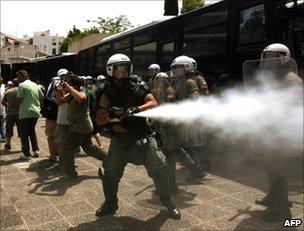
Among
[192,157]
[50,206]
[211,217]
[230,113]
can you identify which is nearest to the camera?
[230,113]

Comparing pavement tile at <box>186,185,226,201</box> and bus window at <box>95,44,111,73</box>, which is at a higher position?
bus window at <box>95,44,111,73</box>

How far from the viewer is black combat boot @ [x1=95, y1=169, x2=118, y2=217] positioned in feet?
14.7

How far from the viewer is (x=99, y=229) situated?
4.18 m

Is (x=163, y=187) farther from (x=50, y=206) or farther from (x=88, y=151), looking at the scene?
(x=88, y=151)

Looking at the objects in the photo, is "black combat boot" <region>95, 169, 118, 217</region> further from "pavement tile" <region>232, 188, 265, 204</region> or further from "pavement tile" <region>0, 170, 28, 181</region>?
"pavement tile" <region>0, 170, 28, 181</region>

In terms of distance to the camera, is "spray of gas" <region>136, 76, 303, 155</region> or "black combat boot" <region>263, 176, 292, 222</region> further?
"black combat boot" <region>263, 176, 292, 222</region>

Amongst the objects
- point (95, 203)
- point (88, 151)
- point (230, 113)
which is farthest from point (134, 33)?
point (230, 113)

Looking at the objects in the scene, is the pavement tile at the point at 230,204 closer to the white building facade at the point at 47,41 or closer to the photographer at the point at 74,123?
the photographer at the point at 74,123

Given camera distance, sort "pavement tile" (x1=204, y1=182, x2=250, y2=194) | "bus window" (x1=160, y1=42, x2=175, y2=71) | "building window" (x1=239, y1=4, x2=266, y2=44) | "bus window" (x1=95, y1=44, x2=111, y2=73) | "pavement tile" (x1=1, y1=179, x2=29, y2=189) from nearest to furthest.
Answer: "pavement tile" (x1=204, y1=182, x2=250, y2=194) < "pavement tile" (x1=1, y1=179, x2=29, y2=189) < "building window" (x1=239, y1=4, x2=266, y2=44) < "bus window" (x1=160, y1=42, x2=175, y2=71) < "bus window" (x1=95, y1=44, x2=111, y2=73)

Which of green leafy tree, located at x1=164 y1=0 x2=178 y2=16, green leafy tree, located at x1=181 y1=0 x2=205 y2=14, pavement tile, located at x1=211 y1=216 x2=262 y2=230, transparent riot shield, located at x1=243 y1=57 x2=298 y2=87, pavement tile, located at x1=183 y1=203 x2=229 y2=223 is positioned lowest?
pavement tile, located at x1=211 y1=216 x2=262 y2=230

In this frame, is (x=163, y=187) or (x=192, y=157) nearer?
(x=163, y=187)

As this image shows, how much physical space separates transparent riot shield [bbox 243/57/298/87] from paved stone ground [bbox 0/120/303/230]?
153 centimetres

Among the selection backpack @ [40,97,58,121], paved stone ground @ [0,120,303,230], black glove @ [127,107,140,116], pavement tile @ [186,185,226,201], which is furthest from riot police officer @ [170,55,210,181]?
backpack @ [40,97,58,121]

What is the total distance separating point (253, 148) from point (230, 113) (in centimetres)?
45
